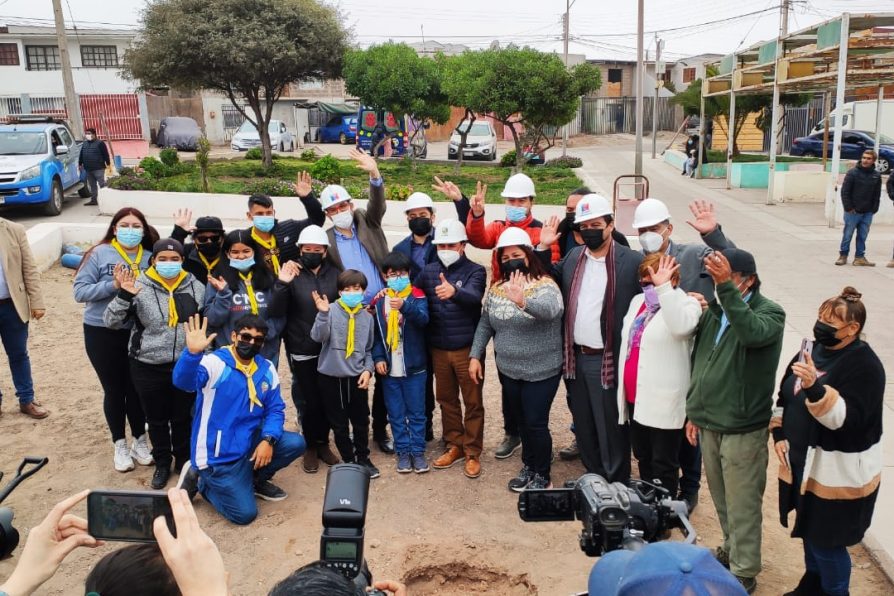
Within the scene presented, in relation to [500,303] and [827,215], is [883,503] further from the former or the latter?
[827,215]

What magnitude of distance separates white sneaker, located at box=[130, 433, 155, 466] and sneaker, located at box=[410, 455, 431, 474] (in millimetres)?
1953

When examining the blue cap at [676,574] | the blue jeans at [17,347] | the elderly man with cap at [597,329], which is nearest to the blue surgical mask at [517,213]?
the elderly man with cap at [597,329]

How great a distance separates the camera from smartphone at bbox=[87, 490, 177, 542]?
2012mm

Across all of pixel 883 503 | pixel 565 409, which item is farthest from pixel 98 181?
pixel 883 503

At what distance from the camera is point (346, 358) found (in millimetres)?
5590

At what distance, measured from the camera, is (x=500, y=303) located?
17.5ft

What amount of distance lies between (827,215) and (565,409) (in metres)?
11.1

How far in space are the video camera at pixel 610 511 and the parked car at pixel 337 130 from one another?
36150mm

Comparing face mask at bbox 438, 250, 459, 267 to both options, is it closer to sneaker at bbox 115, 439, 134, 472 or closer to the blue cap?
sneaker at bbox 115, 439, 134, 472

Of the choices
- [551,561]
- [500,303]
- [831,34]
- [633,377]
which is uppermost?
[831,34]

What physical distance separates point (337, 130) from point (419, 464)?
34.7 meters

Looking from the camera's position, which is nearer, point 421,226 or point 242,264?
point 242,264

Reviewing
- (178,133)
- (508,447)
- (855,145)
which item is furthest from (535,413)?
(178,133)

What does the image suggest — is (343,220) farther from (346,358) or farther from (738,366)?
(738,366)
